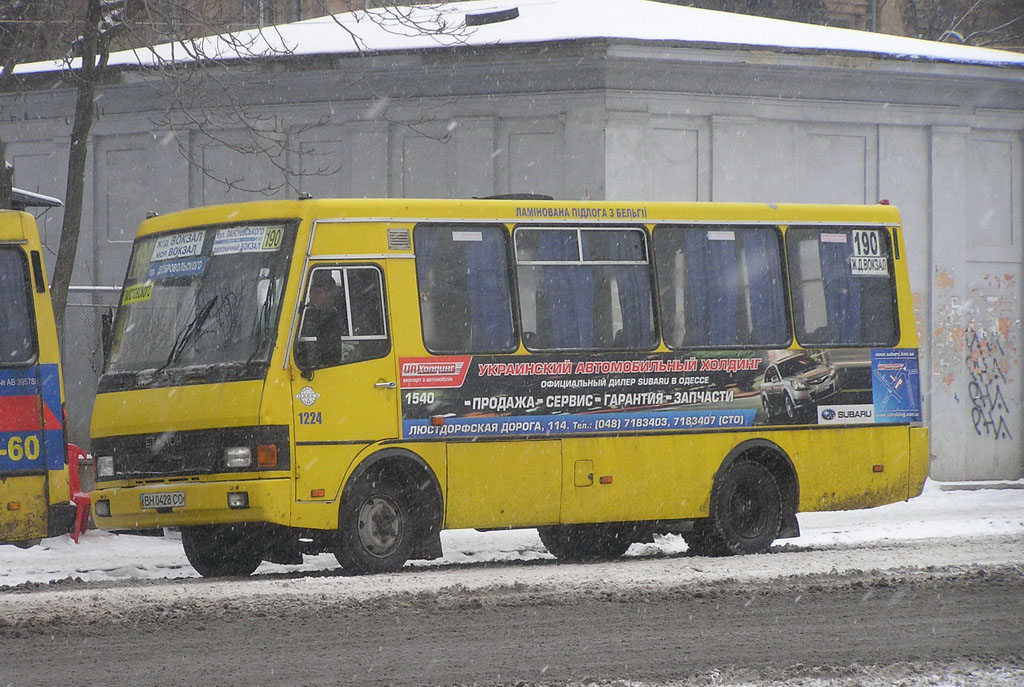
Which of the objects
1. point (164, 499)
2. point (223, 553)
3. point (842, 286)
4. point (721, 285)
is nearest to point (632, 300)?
point (721, 285)

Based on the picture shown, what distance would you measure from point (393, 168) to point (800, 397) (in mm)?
8527

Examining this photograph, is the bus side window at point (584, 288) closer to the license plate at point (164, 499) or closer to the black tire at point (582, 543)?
the black tire at point (582, 543)

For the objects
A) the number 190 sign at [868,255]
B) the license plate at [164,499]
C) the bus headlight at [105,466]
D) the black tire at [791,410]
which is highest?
the number 190 sign at [868,255]

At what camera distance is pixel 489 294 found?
42.0 ft

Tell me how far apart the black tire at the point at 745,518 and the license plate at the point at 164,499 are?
4.53 metres

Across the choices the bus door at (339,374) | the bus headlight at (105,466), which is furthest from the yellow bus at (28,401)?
the bus door at (339,374)

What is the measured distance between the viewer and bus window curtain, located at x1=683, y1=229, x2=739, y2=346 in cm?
1378

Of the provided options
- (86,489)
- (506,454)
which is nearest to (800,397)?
(506,454)

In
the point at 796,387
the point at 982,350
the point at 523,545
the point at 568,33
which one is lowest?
the point at 523,545

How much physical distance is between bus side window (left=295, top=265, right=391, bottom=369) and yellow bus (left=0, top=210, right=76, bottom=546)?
1.88 meters

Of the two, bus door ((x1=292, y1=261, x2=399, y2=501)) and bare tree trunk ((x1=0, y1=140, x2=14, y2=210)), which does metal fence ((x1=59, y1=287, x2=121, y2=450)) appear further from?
bus door ((x1=292, y1=261, x2=399, y2=501))

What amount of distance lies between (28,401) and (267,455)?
1.82 meters

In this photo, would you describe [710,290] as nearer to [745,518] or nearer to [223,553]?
[745,518]

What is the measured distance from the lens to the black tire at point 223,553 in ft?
41.4
